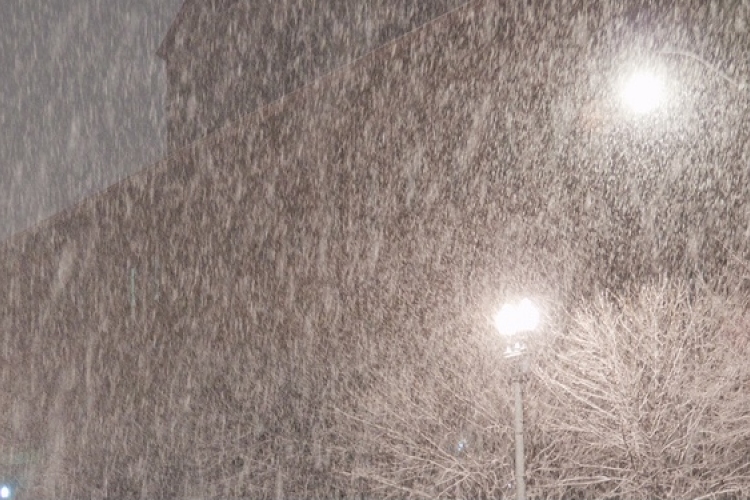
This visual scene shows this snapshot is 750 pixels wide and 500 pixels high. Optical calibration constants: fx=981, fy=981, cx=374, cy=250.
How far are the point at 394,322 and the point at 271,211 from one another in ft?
22.7

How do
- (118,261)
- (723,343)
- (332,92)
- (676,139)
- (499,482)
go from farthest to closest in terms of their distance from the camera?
(118,261)
(332,92)
(676,139)
(499,482)
(723,343)

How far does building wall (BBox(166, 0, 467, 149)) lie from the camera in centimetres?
3116

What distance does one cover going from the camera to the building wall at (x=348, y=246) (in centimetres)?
1853

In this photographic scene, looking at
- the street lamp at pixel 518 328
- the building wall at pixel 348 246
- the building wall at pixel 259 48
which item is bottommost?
the street lamp at pixel 518 328

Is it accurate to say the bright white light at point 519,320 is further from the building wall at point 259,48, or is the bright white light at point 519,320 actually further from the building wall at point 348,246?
the building wall at point 259,48

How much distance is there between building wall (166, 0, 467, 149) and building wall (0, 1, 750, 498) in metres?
6.60

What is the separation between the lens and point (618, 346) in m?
15.0

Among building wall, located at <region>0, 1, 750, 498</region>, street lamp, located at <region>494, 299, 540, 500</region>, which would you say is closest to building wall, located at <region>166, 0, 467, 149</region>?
building wall, located at <region>0, 1, 750, 498</region>

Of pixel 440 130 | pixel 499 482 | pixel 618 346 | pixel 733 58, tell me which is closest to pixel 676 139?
pixel 733 58

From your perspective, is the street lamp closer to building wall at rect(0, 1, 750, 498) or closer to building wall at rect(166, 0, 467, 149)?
building wall at rect(0, 1, 750, 498)

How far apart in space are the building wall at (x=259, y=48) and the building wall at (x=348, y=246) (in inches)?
260

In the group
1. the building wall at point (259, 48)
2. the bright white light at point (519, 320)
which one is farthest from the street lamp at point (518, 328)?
the building wall at point (259, 48)

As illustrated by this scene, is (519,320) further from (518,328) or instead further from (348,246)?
(348,246)

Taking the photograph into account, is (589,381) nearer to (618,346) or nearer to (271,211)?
(618,346)
